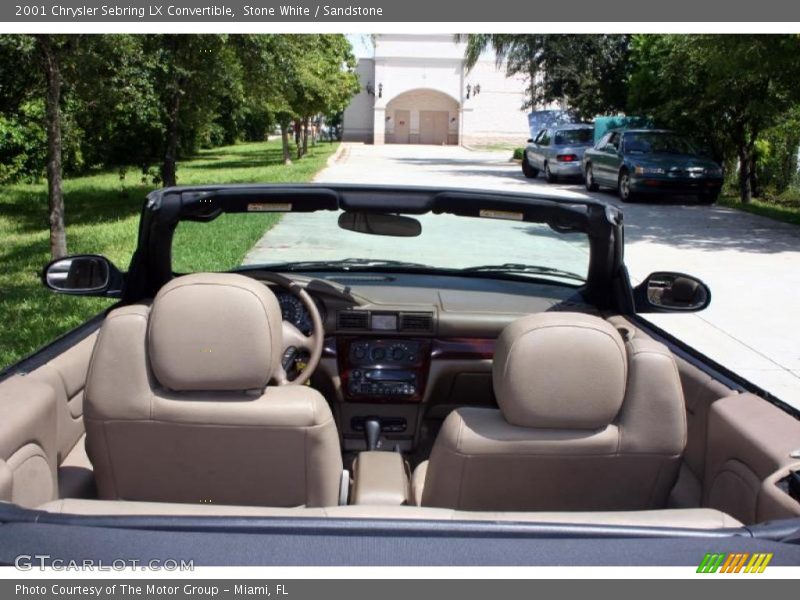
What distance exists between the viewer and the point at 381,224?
4.14 metres

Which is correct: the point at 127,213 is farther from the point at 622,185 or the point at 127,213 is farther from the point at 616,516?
the point at 616,516

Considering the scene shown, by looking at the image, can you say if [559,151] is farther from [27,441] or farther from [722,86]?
[27,441]

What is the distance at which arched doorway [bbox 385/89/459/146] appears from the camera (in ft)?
211

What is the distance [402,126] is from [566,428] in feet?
210

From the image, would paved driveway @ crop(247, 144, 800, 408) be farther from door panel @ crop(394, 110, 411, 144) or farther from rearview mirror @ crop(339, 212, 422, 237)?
door panel @ crop(394, 110, 411, 144)

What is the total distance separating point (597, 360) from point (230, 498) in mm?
1187

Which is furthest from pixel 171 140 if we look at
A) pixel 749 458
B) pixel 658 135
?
pixel 749 458

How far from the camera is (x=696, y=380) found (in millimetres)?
3465

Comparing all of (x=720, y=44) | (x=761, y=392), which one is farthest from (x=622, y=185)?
(x=761, y=392)

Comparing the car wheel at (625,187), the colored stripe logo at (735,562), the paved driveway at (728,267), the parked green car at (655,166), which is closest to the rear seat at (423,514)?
the colored stripe logo at (735,562)

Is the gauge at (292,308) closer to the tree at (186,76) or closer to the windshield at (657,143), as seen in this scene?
the tree at (186,76)

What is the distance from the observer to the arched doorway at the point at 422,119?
211ft

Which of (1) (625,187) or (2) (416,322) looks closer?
(2) (416,322)

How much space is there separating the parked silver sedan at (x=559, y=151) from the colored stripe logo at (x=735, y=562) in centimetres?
2632
